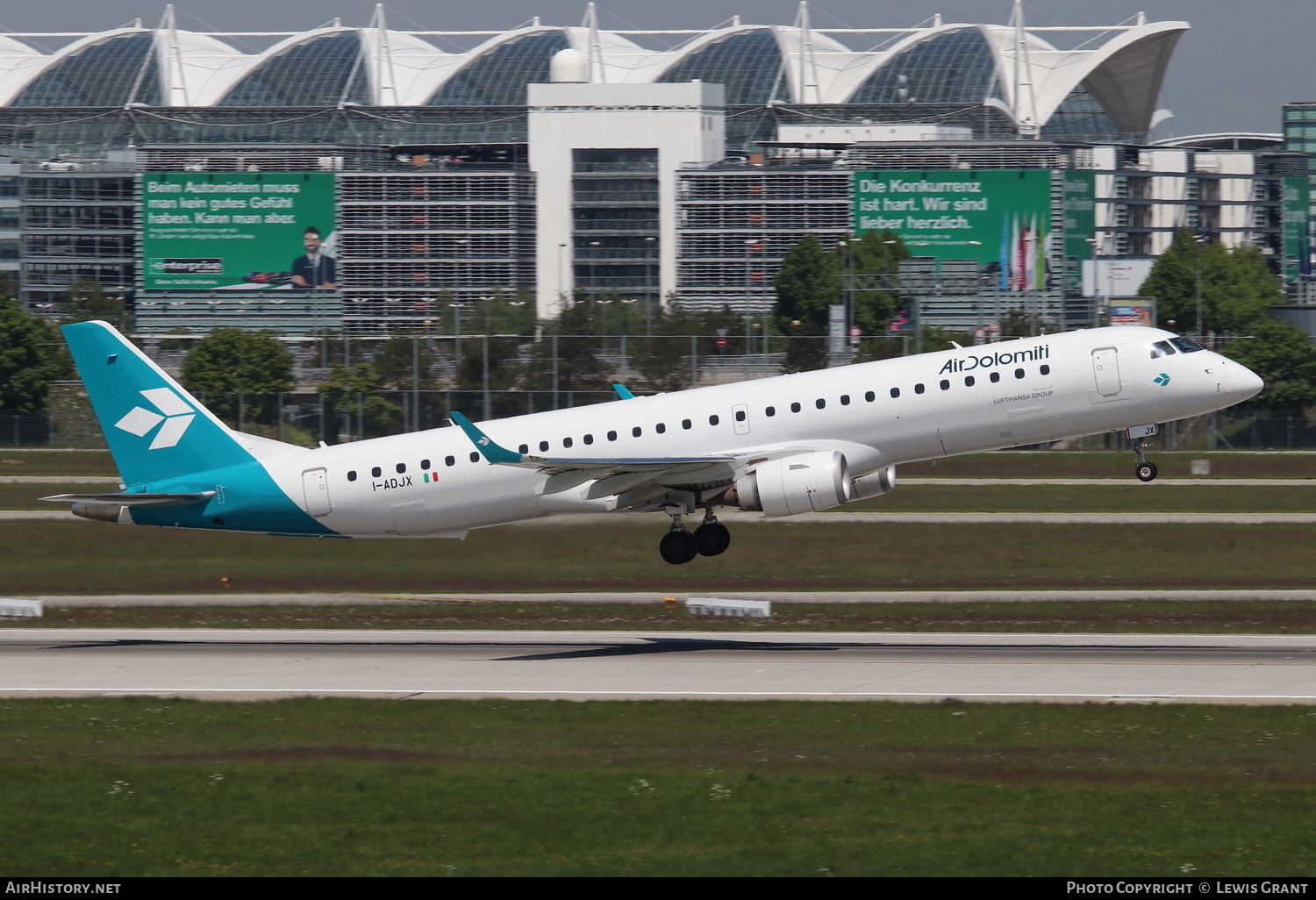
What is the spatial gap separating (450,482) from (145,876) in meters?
22.3

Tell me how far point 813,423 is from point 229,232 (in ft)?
484

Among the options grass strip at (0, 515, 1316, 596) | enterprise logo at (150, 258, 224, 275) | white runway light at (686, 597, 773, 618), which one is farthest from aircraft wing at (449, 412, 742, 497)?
enterprise logo at (150, 258, 224, 275)

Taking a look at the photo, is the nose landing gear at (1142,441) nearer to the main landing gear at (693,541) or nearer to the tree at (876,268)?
the main landing gear at (693,541)

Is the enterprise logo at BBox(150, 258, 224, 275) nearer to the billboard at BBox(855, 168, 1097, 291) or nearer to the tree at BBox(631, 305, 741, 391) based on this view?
the billboard at BBox(855, 168, 1097, 291)

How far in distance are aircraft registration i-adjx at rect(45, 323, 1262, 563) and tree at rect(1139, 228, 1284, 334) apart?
107542 millimetres

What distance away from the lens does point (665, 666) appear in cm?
3684

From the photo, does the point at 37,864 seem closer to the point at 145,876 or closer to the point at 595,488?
the point at 145,876

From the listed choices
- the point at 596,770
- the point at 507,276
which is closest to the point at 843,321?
the point at 507,276

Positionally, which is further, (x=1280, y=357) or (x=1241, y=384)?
(x=1280, y=357)

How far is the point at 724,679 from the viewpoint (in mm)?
34531

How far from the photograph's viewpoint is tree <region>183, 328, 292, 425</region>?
108500mm

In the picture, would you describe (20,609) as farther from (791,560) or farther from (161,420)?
(791,560)

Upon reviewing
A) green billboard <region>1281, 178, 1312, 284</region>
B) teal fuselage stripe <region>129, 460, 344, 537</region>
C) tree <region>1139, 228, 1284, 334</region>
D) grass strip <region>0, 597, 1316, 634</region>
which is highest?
green billboard <region>1281, 178, 1312, 284</region>

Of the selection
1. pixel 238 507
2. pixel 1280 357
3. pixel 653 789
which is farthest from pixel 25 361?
pixel 653 789
